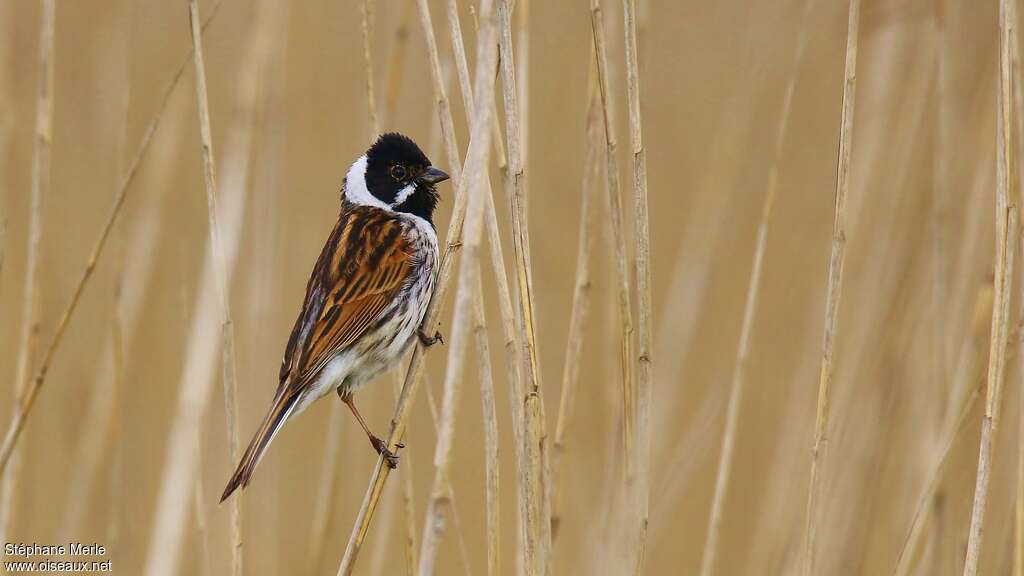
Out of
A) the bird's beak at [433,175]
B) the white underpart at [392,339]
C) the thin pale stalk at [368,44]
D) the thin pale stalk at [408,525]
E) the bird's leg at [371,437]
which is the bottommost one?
the thin pale stalk at [408,525]

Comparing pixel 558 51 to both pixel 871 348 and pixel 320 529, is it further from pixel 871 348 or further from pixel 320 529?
pixel 320 529

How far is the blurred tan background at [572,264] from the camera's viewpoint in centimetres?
296

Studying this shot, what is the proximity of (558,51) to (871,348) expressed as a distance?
73.3 inches

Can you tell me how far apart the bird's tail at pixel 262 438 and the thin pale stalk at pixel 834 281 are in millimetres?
1199

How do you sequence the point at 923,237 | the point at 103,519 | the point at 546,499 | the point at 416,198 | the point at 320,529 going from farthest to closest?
the point at 103,519 → the point at 416,198 → the point at 923,237 → the point at 320,529 → the point at 546,499

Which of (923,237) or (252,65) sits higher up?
(252,65)

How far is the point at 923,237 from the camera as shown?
3.03 meters

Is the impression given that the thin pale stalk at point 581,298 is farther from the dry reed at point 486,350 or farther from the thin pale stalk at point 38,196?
the thin pale stalk at point 38,196

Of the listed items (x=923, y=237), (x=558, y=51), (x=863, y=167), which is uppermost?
(x=558, y=51)

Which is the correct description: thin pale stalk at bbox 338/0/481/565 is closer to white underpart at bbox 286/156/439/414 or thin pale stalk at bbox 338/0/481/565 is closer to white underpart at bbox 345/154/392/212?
white underpart at bbox 286/156/439/414

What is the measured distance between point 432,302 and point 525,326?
0.80 ft

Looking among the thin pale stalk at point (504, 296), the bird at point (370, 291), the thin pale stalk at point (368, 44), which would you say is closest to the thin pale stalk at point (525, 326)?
the thin pale stalk at point (504, 296)

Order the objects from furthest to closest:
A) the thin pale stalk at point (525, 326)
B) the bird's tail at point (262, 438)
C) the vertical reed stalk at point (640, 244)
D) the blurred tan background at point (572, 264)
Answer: the blurred tan background at point (572, 264) → the bird's tail at point (262, 438) → the vertical reed stalk at point (640, 244) → the thin pale stalk at point (525, 326)

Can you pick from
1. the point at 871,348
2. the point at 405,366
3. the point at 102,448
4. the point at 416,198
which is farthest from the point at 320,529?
the point at 871,348
